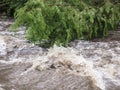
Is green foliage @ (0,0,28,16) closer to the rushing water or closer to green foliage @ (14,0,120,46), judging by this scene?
the rushing water

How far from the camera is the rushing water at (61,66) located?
4.89 metres

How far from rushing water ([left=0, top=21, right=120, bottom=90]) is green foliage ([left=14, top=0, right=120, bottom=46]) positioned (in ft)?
0.89

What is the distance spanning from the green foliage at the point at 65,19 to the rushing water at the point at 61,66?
0.89ft

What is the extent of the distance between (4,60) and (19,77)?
82 centimetres

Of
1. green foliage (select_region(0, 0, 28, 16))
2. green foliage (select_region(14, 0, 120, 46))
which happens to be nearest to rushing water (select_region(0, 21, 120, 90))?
green foliage (select_region(14, 0, 120, 46))

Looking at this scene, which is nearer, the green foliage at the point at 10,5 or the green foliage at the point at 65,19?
the green foliage at the point at 65,19

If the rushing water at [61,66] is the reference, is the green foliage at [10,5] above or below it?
above

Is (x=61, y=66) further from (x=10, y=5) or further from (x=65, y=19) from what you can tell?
(x=10, y=5)

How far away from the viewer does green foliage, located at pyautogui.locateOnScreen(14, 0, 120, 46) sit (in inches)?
234

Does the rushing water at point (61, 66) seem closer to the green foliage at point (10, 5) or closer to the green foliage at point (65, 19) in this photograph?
the green foliage at point (65, 19)

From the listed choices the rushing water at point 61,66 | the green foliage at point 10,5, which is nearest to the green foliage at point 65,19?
the rushing water at point 61,66

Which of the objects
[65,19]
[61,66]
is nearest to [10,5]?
[65,19]

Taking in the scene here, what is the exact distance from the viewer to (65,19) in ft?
20.2

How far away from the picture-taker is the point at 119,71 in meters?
5.24
